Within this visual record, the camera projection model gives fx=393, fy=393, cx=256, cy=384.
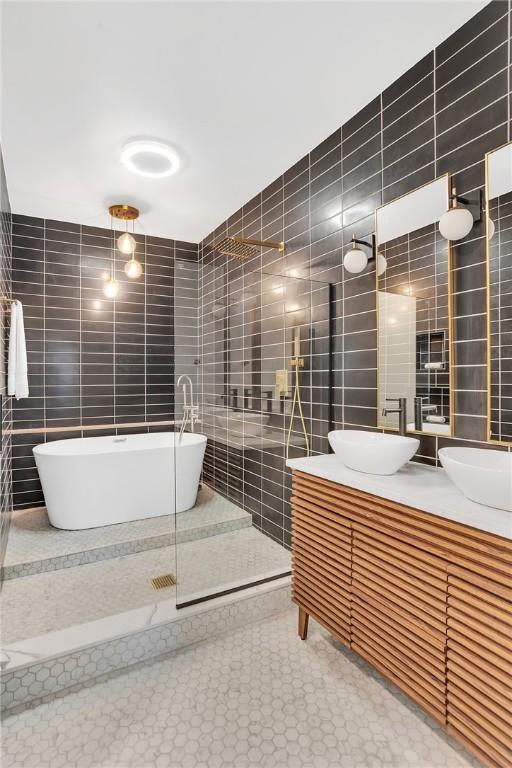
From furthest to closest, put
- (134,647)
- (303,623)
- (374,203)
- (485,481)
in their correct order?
(374,203)
(303,623)
(134,647)
(485,481)

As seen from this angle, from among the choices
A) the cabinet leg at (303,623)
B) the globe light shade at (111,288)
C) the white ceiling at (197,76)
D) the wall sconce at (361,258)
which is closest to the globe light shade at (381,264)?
the wall sconce at (361,258)

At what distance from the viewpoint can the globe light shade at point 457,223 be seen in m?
1.67

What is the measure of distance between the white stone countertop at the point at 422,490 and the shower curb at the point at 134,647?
0.90m

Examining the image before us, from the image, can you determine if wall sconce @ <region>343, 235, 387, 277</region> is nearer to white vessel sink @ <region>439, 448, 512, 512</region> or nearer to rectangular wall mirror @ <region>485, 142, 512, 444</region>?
rectangular wall mirror @ <region>485, 142, 512, 444</region>

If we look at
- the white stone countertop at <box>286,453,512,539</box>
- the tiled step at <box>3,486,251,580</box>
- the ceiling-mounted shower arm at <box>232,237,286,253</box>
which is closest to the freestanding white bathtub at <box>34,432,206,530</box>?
the tiled step at <box>3,486,251,580</box>

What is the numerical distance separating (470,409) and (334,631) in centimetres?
117

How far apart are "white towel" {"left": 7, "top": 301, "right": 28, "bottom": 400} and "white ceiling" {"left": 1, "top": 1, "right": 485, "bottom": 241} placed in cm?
109

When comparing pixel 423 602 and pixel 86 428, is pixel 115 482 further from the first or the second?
pixel 423 602

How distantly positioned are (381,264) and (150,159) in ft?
5.83

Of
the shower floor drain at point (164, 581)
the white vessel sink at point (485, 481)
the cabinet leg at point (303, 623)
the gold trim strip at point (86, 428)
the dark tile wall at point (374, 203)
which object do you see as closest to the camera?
the white vessel sink at point (485, 481)

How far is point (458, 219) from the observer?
5.49ft

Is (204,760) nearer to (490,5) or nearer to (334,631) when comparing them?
(334,631)

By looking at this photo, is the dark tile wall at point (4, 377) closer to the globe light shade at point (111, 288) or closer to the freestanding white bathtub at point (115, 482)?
the freestanding white bathtub at point (115, 482)

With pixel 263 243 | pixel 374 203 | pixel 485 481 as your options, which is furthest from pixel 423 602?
pixel 263 243
